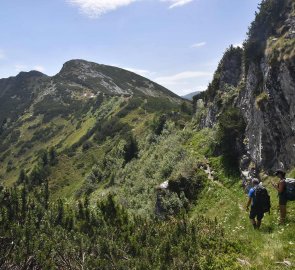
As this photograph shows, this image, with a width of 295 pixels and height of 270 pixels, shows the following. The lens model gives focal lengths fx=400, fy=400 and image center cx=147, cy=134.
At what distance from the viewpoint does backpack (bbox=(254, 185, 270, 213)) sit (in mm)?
14789

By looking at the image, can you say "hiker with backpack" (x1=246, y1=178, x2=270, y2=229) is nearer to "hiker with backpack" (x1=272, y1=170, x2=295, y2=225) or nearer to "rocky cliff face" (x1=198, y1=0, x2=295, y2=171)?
"hiker with backpack" (x1=272, y1=170, x2=295, y2=225)

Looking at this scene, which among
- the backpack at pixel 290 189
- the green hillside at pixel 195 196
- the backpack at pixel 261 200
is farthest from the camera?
the backpack at pixel 261 200

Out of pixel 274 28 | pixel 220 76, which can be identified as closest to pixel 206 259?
pixel 274 28

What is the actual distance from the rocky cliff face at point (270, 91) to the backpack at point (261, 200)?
26.8 ft

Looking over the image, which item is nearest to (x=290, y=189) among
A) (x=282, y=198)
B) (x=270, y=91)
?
(x=282, y=198)

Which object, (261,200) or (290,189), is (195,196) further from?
(290,189)

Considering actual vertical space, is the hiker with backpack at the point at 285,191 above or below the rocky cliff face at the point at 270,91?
below

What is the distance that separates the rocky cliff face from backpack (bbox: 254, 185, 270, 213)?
816 cm

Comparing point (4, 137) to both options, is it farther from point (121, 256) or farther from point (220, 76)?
point (121, 256)

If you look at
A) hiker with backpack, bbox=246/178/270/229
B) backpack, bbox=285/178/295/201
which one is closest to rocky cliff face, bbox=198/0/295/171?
hiker with backpack, bbox=246/178/270/229

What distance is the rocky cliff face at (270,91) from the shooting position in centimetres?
2391

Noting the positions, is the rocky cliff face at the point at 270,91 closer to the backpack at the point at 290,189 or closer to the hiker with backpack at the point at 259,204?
the hiker with backpack at the point at 259,204

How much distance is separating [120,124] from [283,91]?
227ft

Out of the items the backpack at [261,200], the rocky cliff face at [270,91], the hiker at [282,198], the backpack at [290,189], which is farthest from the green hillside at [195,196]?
the backpack at [290,189]
